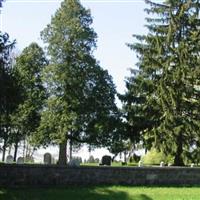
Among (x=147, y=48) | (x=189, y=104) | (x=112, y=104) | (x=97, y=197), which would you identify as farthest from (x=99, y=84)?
(x=97, y=197)

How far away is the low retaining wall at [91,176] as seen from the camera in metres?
24.4

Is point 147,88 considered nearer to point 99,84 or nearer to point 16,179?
point 99,84

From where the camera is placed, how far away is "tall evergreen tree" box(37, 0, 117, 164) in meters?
36.1

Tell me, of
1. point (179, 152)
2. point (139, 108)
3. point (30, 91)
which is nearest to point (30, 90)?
point (30, 91)

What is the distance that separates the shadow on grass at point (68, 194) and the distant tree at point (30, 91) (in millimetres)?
15699

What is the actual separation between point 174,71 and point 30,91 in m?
13.1

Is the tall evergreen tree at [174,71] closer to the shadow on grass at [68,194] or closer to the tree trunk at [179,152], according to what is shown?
the tree trunk at [179,152]

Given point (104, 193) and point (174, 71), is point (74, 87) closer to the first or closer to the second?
point (174, 71)

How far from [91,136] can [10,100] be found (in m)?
13.3

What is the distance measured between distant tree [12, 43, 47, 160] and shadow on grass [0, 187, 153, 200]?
51.5 feet

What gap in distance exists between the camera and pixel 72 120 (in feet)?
116

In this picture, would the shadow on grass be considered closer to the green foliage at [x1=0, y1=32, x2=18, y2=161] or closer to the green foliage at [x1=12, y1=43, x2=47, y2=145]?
the green foliage at [x1=0, y1=32, x2=18, y2=161]

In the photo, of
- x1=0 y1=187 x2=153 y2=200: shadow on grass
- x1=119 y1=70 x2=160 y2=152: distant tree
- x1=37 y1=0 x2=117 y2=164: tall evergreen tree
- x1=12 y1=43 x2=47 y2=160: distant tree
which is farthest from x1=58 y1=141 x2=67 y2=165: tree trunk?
x1=0 y1=187 x2=153 y2=200: shadow on grass

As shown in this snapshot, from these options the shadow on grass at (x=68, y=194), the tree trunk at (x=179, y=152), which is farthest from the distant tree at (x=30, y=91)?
the shadow on grass at (x=68, y=194)
